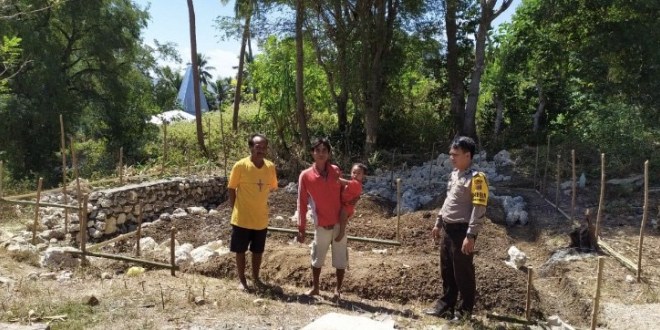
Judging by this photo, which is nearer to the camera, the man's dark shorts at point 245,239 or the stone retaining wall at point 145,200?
the man's dark shorts at point 245,239

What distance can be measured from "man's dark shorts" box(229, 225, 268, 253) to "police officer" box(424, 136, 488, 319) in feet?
5.52

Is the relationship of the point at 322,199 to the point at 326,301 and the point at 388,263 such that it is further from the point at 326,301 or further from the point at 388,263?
the point at 388,263

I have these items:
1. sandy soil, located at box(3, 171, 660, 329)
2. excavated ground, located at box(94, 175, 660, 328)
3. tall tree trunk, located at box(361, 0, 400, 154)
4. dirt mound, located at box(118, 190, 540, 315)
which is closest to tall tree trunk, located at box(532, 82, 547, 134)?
tall tree trunk, located at box(361, 0, 400, 154)

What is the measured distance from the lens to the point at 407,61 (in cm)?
1551

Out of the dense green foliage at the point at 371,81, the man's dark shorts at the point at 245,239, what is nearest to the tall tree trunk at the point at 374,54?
the dense green foliage at the point at 371,81

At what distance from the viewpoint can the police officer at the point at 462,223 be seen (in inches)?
157

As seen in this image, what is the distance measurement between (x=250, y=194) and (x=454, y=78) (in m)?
12.3

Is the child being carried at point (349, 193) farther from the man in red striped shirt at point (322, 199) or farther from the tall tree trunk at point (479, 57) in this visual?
the tall tree trunk at point (479, 57)

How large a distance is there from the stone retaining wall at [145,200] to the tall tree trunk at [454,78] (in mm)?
7461

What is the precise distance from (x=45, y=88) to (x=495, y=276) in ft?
52.0

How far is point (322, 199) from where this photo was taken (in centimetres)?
468

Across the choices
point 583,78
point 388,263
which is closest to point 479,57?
point 583,78

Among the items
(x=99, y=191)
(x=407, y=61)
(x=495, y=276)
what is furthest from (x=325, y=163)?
(x=407, y=61)

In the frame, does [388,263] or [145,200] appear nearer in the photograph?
[388,263]
